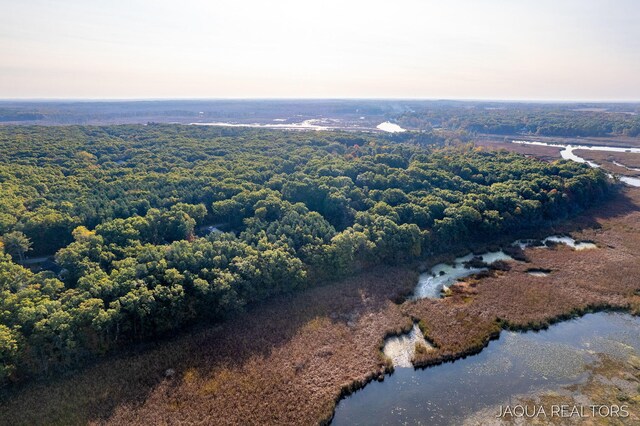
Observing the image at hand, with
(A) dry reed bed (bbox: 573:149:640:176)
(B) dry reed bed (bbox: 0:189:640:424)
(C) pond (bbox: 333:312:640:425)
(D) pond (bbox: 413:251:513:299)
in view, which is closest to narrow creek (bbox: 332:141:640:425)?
(C) pond (bbox: 333:312:640:425)

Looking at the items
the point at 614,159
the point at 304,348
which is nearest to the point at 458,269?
the point at 304,348

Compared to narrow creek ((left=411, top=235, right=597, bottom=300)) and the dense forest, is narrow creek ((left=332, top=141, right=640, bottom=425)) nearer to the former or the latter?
narrow creek ((left=411, top=235, right=597, bottom=300))

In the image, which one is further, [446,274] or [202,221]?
[202,221]

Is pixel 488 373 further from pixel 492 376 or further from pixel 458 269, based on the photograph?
pixel 458 269

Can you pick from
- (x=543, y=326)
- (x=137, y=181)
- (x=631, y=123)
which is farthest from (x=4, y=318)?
(x=631, y=123)

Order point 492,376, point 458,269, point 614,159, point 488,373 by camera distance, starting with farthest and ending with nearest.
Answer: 1. point 614,159
2. point 458,269
3. point 488,373
4. point 492,376

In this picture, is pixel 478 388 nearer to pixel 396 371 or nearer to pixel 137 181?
pixel 396 371

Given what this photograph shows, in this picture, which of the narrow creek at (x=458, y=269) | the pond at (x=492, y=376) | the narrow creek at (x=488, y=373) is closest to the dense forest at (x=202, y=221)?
the narrow creek at (x=458, y=269)
